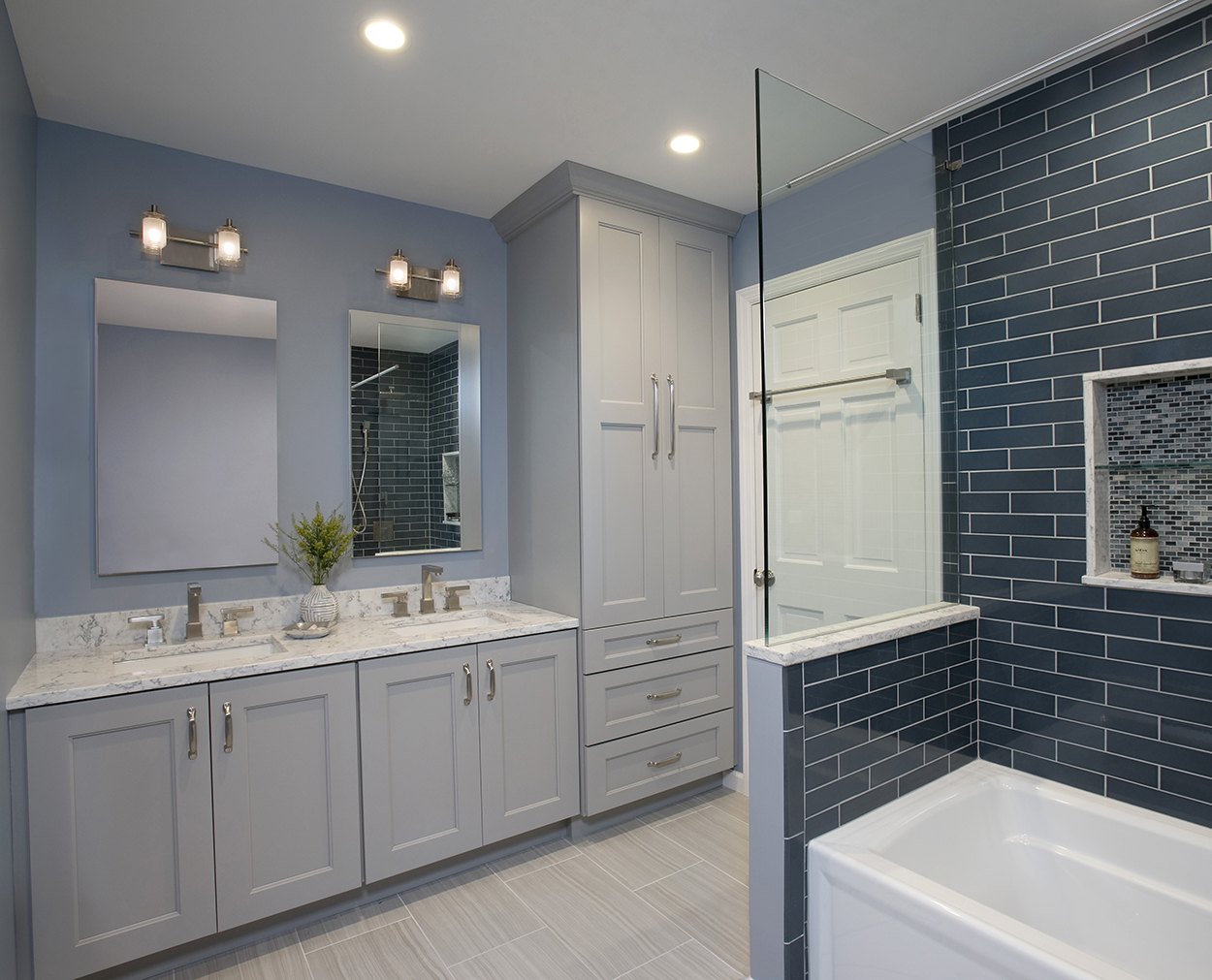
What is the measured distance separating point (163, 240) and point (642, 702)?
2543mm

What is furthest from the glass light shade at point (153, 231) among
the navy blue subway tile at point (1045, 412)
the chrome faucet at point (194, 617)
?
the navy blue subway tile at point (1045, 412)

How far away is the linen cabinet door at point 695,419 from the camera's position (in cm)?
310

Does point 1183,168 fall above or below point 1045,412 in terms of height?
above

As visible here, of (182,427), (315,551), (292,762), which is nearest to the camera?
(292,762)

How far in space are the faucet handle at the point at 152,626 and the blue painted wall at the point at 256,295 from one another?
82mm

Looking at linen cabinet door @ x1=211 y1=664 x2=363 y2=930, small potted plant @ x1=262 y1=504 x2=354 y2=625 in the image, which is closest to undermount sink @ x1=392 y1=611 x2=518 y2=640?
small potted plant @ x1=262 y1=504 x2=354 y2=625

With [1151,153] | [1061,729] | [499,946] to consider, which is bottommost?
[499,946]

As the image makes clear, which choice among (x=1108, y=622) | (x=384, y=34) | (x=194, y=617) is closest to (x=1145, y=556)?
(x=1108, y=622)

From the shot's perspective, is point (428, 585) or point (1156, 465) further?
point (428, 585)

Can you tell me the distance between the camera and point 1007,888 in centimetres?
200

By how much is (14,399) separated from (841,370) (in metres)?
2.36

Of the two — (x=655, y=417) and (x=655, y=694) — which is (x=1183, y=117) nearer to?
(x=655, y=417)

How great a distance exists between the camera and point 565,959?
212 cm

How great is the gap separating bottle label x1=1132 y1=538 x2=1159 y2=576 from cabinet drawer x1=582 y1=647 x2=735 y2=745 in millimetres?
1688
